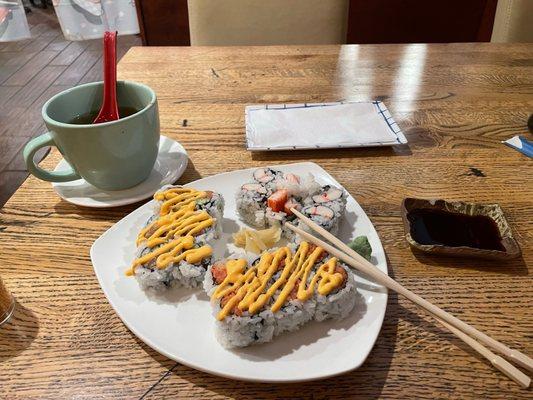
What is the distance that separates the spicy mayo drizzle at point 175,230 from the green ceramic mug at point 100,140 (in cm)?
12

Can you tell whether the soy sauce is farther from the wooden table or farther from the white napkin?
the white napkin

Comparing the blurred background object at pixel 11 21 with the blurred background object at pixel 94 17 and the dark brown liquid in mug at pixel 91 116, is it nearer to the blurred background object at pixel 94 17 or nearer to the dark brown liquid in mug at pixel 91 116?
the blurred background object at pixel 94 17

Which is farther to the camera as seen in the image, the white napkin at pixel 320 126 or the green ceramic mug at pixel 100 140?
the white napkin at pixel 320 126

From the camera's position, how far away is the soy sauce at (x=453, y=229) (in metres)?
0.74

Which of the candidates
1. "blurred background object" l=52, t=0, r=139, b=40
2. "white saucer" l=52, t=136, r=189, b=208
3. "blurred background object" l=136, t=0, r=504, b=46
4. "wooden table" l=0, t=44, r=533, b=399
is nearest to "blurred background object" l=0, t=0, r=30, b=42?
"blurred background object" l=52, t=0, r=139, b=40

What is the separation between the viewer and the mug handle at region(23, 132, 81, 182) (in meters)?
0.80

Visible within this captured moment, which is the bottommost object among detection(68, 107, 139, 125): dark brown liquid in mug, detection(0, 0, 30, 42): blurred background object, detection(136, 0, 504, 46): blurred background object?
detection(0, 0, 30, 42): blurred background object

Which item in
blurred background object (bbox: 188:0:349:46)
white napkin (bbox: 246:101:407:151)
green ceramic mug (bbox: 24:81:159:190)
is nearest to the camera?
green ceramic mug (bbox: 24:81:159:190)

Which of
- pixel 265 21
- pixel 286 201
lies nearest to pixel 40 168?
pixel 286 201

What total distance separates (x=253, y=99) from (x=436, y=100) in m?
0.49

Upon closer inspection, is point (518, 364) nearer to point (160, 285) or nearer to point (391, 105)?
point (160, 285)

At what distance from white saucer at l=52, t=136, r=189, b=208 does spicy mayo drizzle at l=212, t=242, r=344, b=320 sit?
12.7 inches

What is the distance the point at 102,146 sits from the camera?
2.58ft

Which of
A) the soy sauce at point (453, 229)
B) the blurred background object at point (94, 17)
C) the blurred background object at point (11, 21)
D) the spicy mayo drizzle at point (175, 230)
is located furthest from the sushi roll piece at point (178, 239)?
the blurred background object at point (11, 21)
